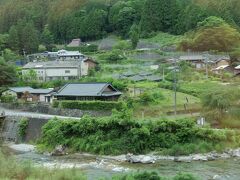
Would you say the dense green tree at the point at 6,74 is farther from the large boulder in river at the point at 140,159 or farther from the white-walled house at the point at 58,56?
the large boulder in river at the point at 140,159

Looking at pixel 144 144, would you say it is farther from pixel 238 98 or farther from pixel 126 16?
pixel 126 16

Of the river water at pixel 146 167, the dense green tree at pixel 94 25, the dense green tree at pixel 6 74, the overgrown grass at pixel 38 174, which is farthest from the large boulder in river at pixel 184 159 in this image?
the dense green tree at pixel 94 25

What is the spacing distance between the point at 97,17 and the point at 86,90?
131 feet

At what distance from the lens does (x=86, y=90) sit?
35.1 metres

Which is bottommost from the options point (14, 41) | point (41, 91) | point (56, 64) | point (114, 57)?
point (41, 91)

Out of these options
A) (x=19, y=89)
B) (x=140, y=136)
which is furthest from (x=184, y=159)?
(x=19, y=89)

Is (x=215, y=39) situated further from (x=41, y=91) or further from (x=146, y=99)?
(x=146, y=99)

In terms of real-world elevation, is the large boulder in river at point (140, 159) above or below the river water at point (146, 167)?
above

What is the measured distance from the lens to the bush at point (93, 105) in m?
32.0

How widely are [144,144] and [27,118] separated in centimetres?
908

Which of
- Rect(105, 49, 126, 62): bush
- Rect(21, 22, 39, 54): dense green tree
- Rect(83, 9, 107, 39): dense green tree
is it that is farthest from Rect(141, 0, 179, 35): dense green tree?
Rect(21, 22, 39, 54): dense green tree

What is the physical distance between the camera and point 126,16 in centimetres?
7388

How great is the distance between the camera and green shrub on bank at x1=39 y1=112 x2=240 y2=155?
87.3 ft

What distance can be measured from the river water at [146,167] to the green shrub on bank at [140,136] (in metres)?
1.16
